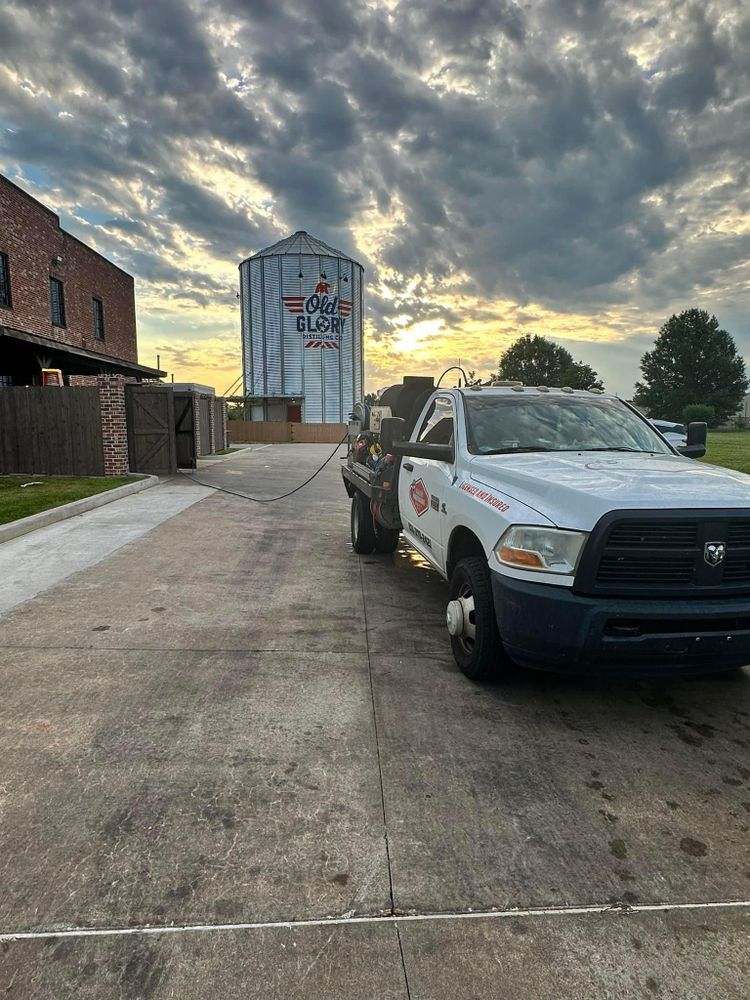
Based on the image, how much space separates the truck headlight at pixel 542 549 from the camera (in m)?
3.06

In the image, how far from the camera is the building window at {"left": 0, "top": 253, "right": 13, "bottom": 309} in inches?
695

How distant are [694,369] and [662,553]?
8765 centimetres

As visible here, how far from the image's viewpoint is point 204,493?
12.7 m

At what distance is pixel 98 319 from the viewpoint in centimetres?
2470

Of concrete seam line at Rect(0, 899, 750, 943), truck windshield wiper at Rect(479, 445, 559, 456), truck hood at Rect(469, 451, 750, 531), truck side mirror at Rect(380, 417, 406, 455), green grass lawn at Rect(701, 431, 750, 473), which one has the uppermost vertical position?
truck side mirror at Rect(380, 417, 406, 455)

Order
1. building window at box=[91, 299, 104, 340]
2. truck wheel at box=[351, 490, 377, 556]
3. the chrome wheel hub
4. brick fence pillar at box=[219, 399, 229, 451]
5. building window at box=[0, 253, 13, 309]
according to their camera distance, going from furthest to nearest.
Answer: brick fence pillar at box=[219, 399, 229, 451], building window at box=[91, 299, 104, 340], building window at box=[0, 253, 13, 309], truck wheel at box=[351, 490, 377, 556], the chrome wheel hub

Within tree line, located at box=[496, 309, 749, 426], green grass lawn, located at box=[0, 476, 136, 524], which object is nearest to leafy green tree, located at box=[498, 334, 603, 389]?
tree line, located at box=[496, 309, 749, 426]

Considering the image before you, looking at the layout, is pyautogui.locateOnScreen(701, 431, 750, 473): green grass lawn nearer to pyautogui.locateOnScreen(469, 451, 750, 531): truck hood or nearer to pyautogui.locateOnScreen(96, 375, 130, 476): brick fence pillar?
pyautogui.locateOnScreen(469, 451, 750, 531): truck hood

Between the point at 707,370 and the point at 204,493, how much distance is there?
8183 cm

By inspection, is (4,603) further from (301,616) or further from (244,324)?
(244,324)

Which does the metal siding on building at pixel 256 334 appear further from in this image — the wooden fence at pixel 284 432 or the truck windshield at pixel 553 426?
the truck windshield at pixel 553 426

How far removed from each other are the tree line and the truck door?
72079mm

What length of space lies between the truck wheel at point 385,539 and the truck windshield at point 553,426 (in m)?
2.78

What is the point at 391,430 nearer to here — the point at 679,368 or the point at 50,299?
the point at 50,299
